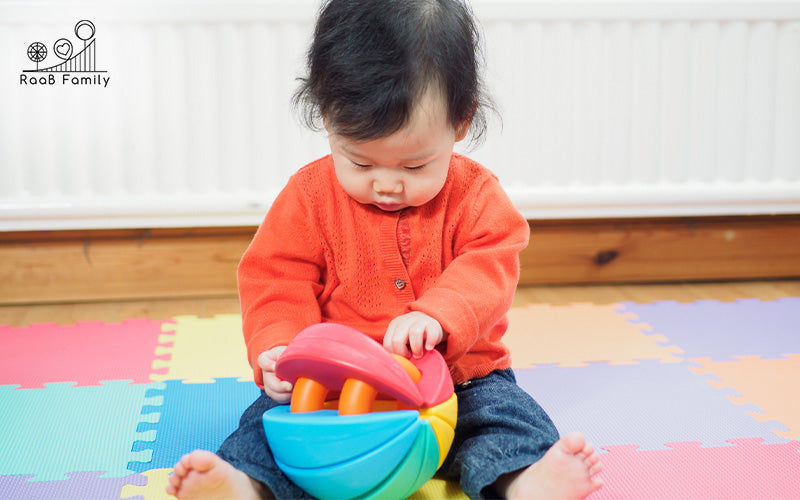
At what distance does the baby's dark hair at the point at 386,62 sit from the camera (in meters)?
0.79

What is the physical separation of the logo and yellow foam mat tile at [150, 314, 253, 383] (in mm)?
442

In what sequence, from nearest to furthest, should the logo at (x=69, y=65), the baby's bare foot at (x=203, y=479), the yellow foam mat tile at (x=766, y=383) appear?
the baby's bare foot at (x=203, y=479) → the yellow foam mat tile at (x=766, y=383) → the logo at (x=69, y=65)

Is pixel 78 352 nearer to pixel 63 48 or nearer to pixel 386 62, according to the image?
pixel 63 48

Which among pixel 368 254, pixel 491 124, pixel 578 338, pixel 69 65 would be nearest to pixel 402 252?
pixel 368 254

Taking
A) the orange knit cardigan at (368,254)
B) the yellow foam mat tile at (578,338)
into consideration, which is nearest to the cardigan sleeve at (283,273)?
the orange knit cardigan at (368,254)

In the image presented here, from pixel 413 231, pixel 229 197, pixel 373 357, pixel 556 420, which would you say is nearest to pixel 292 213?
pixel 413 231

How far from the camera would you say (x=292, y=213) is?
0.96 m

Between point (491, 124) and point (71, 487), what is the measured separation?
38.1 inches

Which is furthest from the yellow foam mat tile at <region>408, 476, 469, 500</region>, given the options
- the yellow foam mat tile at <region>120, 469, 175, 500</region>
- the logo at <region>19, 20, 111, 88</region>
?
the logo at <region>19, 20, 111, 88</region>

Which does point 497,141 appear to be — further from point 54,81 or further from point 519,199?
point 54,81

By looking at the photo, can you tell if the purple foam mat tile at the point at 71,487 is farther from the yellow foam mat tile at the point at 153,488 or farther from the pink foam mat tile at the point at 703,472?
the pink foam mat tile at the point at 703,472

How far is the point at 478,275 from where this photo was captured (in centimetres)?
89

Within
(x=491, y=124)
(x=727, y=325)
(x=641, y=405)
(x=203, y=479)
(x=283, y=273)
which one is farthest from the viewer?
(x=491, y=124)

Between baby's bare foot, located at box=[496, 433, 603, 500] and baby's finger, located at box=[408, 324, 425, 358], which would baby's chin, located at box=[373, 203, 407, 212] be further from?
baby's bare foot, located at box=[496, 433, 603, 500]
